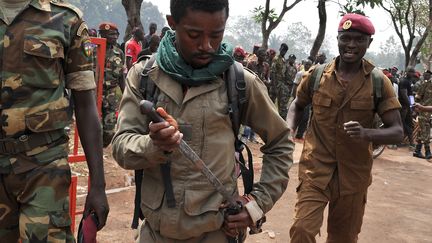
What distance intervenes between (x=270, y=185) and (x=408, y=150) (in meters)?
11.9

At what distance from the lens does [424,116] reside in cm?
1189

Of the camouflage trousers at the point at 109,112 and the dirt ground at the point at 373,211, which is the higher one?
the camouflage trousers at the point at 109,112

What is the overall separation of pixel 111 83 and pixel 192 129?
5.02m

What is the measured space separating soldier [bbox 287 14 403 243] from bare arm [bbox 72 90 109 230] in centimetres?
167

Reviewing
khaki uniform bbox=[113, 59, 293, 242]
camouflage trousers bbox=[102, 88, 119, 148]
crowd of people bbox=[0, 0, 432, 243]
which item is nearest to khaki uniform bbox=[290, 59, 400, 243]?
crowd of people bbox=[0, 0, 432, 243]

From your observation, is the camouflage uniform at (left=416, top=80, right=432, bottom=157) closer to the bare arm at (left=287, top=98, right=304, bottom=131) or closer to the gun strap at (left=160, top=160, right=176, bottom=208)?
the bare arm at (left=287, top=98, right=304, bottom=131)

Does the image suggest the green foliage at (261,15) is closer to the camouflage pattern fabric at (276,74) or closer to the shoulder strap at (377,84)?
the camouflage pattern fabric at (276,74)

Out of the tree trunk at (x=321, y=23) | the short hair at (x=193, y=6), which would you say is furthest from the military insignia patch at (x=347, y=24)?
the tree trunk at (x=321, y=23)

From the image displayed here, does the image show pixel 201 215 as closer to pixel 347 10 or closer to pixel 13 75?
pixel 13 75

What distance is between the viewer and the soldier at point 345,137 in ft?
11.8

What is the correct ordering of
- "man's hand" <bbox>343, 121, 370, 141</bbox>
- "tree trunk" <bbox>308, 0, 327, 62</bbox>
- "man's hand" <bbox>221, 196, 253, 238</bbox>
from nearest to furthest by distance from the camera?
"man's hand" <bbox>221, 196, 253, 238</bbox> → "man's hand" <bbox>343, 121, 370, 141</bbox> → "tree trunk" <bbox>308, 0, 327, 62</bbox>

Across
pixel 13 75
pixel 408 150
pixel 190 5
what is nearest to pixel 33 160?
pixel 13 75

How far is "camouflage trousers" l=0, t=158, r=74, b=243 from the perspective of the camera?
211 cm

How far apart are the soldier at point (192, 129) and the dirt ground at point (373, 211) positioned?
265 cm
